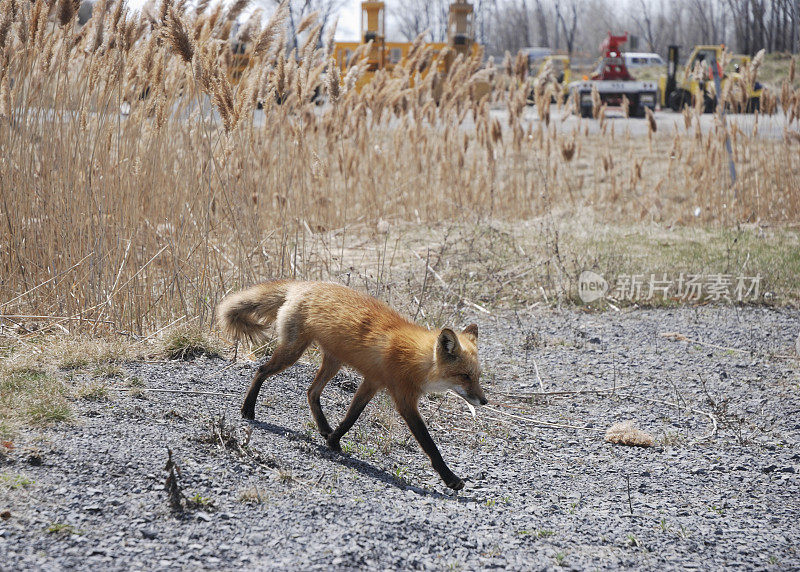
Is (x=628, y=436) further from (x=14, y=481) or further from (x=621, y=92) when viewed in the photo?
(x=621, y=92)

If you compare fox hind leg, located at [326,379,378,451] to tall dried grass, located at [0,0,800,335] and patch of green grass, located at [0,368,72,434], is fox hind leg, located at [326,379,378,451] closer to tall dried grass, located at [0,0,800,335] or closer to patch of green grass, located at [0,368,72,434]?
patch of green grass, located at [0,368,72,434]

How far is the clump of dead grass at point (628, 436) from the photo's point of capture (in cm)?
404

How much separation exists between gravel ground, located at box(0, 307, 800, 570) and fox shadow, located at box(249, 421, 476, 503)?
1 cm

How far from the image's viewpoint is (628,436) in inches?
160

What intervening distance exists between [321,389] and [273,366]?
25cm

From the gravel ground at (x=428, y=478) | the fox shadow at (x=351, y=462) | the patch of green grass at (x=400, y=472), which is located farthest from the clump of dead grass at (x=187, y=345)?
the patch of green grass at (x=400, y=472)

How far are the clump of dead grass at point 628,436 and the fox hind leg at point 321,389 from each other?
1435 mm

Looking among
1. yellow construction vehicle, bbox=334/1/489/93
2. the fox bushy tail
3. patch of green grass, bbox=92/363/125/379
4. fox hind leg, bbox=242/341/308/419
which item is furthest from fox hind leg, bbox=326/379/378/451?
yellow construction vehicle, bbox=334/1/489/93

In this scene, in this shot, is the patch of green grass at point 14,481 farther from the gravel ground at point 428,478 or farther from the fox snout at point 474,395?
the fox snout at point 474,395

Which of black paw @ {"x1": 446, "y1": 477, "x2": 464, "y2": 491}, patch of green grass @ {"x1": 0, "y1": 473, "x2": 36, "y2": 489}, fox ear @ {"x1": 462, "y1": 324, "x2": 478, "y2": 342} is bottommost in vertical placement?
black paw @ {"x1": 446, "y1": 477, "x2": 464, "y2": 491}

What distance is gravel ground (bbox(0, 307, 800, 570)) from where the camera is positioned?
255 centimetres

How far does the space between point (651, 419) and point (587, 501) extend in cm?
130

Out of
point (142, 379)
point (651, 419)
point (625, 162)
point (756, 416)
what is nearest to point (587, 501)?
point (651, 419)

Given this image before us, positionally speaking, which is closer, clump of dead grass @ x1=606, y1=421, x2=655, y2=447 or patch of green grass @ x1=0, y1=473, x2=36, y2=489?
patch of green grass @ x1=0, y1=473, x2=36, y2=489
